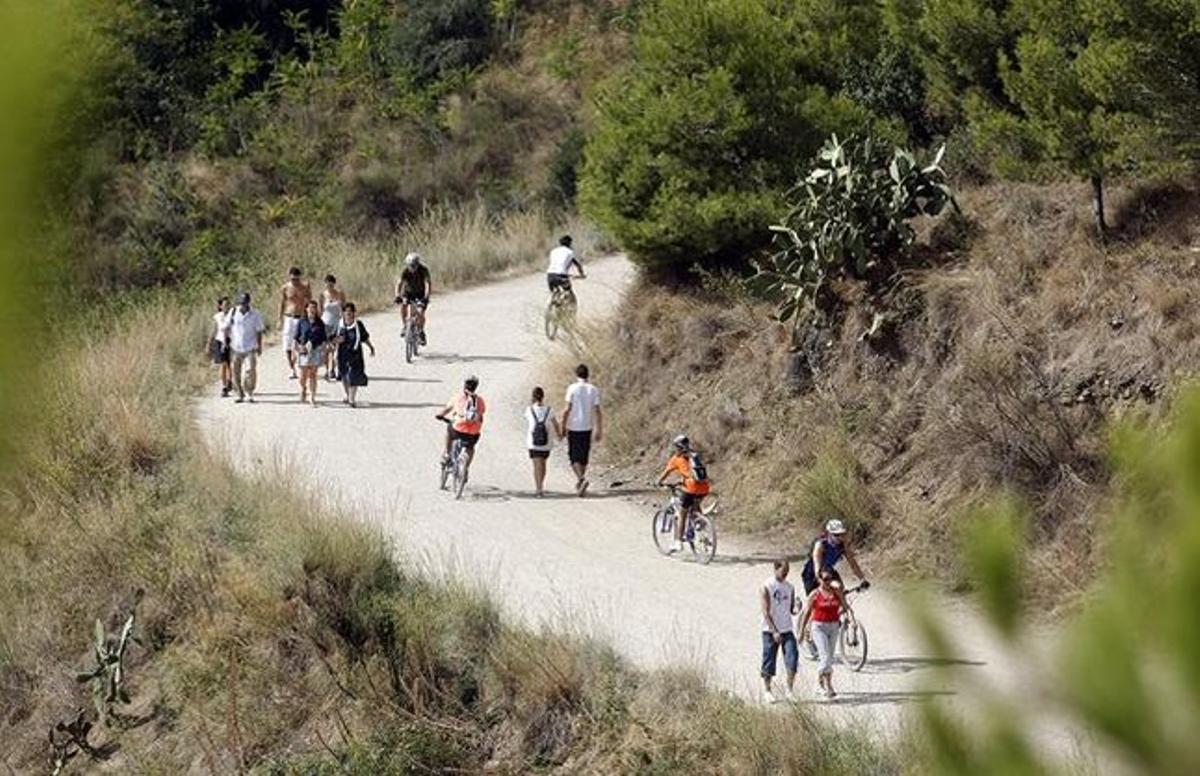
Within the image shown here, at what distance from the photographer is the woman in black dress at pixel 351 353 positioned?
76.5 ft

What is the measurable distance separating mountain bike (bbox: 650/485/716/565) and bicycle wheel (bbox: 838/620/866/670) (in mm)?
3045

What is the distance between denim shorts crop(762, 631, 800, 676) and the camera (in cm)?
1392

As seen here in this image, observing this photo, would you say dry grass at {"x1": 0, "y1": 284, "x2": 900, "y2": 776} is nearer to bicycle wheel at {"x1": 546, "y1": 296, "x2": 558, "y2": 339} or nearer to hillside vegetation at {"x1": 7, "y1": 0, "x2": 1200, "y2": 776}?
hillside vegetation at {"x1": 7, "y1": 0, "x2": 1200, "y2": 776}

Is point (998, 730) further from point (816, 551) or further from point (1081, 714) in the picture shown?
point (816, 551)

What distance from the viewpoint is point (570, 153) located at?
39.4 meters

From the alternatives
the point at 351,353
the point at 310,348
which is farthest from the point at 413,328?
the point at 310,348

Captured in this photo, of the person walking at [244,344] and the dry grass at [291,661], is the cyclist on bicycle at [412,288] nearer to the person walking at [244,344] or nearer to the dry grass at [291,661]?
the person walking at [244,344]

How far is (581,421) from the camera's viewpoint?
20031mm

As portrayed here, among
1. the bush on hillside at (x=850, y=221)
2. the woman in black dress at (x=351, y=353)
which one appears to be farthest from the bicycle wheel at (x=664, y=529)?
the woman in black dress at (x=351, y=353)

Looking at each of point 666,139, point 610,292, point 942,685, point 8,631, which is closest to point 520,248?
point 610,292

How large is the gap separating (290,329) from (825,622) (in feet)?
40.8

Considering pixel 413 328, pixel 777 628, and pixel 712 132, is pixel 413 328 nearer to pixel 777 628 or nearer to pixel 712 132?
pixel 712 132

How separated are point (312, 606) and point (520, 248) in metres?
17.9

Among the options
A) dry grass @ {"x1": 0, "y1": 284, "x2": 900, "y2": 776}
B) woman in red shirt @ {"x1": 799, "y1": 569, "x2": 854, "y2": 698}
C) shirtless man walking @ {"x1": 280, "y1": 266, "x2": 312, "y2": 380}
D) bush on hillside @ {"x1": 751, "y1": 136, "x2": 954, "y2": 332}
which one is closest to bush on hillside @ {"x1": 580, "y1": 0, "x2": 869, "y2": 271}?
bush on hillside @ {"x1": 751, "y1": 136, "x2": 954, "y2": 332}
